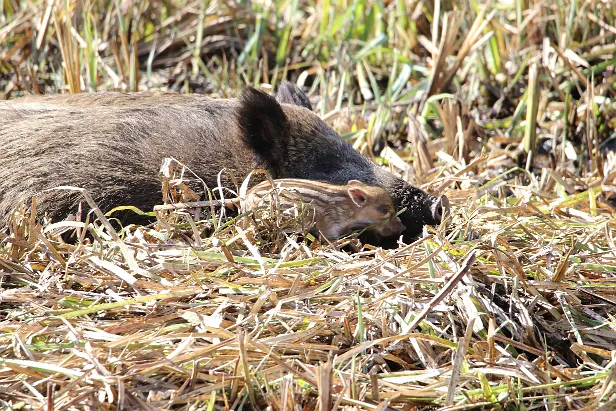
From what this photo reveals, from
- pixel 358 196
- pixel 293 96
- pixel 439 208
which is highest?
pixel 293 96

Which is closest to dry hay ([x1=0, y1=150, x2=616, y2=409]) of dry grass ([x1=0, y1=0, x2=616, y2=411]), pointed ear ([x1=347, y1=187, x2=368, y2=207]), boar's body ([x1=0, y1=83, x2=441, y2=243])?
dry grass ([x1=0, y1=0, x2=616, y2=411])

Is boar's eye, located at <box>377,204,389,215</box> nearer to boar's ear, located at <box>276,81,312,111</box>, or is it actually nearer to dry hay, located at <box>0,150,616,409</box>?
dry hay, located at <box>0,150,616,409</box>

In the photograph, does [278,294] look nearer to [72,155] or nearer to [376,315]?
[376,315]

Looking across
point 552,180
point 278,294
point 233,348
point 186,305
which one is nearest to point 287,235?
point 278,294

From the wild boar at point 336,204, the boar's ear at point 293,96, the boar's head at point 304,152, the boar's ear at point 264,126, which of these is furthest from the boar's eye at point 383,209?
the boar's ear at point 293,96

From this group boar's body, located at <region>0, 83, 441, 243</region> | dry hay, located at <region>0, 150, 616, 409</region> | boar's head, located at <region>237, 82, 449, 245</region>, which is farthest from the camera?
boar's head, located at <region>237, 82, 449, 245</region>

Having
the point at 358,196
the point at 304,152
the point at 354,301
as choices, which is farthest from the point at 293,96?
the point at 354,301

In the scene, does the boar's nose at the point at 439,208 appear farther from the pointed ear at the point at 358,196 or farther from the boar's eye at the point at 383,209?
the pointed ear at the point at 358,196

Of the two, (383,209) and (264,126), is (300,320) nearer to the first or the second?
(383,209)

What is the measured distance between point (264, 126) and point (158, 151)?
507mm

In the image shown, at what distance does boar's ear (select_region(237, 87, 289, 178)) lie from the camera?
4152mm

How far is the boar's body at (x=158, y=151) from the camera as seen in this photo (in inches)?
158

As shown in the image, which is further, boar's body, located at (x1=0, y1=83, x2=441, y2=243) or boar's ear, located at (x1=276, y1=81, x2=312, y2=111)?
boar's ear, located at (x1=276, y1=81, x2=312, y2=111)

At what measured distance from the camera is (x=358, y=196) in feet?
12.7
